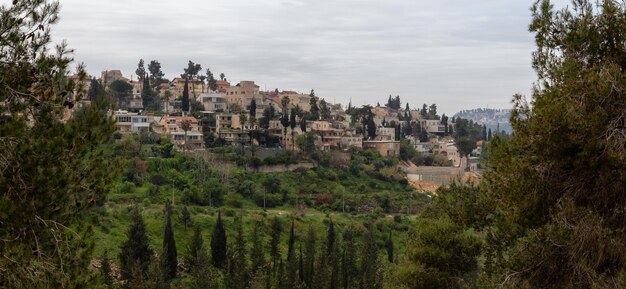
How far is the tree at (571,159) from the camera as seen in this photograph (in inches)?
294

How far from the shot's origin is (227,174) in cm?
5500

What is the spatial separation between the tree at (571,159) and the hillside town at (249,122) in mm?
49607

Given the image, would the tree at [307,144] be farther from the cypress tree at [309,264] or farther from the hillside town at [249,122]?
the cypress tree at [309,264]

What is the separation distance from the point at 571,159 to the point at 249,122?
6440 cm

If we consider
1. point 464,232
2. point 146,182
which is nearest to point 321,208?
point 146,182

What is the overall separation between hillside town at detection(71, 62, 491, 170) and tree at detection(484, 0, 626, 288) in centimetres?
4961

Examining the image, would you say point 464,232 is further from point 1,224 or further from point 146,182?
point 146,182

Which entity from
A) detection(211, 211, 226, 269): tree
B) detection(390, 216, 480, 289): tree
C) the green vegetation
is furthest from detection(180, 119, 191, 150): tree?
the green vegetation

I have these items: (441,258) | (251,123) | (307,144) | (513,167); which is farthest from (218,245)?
(251,123)

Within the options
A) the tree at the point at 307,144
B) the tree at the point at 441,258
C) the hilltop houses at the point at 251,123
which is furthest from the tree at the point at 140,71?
the tree at the point at 441,258

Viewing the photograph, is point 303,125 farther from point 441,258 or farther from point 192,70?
point 441,258

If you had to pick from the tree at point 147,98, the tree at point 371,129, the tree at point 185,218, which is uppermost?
the tree at point 147,98

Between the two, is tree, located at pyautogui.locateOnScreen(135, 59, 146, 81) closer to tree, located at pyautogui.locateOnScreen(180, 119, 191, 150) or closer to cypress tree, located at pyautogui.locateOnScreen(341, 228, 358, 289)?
tree, located at pyautogui.locateOnScreen(180, 119, 191, 150)

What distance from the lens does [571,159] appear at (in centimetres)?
778
